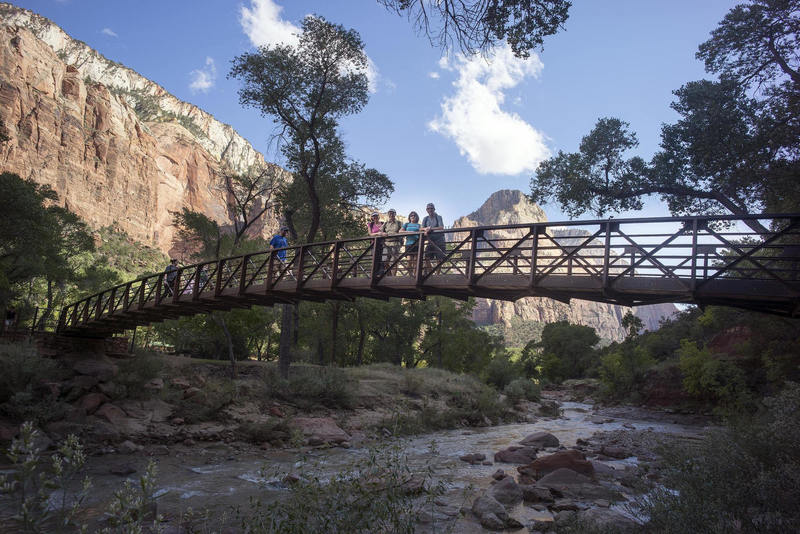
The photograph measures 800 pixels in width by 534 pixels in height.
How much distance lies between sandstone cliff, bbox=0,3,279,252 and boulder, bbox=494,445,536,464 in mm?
55905

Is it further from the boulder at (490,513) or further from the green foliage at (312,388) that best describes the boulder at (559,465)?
the green foliage at (312,388)

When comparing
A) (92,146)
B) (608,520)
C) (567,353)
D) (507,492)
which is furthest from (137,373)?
(92,146)

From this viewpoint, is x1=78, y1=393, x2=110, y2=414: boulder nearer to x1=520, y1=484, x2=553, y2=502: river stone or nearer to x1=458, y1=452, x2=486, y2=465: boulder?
x1=458, y1=452, x2=486, y2=465: boulder

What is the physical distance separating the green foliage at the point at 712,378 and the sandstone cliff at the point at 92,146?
54.4 meters

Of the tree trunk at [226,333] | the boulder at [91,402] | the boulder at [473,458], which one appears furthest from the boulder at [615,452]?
the boulder at [91,402]

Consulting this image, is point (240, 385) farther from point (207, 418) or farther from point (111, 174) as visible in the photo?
point (111, 174)

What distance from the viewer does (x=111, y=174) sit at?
106 meters

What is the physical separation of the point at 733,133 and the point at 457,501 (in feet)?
47.6

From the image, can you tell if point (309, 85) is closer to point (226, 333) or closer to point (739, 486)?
point (226, 333)

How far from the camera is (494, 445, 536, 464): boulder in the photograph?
13.5 metres

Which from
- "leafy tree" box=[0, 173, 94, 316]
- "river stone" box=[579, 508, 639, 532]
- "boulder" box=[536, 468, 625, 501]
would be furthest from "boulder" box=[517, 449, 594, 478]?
"leafy tree" box=[0, 173, 94, 316]

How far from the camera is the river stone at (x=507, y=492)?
30.8 ft

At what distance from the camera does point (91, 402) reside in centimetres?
1488

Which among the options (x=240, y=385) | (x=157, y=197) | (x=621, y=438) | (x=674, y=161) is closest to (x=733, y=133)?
(x=674, y=161)
